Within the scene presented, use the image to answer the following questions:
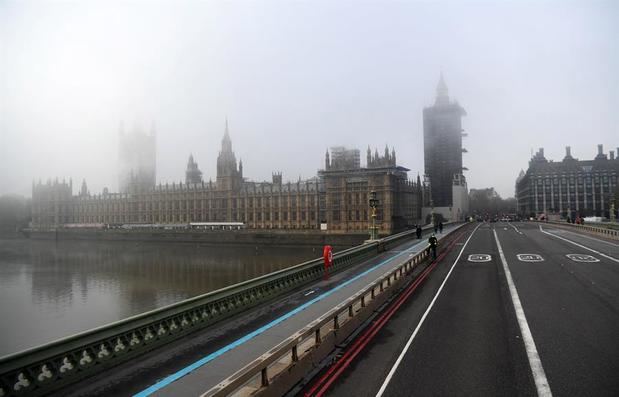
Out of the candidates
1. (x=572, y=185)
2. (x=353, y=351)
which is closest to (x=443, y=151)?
(x=572, y=185)

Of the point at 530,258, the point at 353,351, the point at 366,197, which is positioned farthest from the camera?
the point at 366,197

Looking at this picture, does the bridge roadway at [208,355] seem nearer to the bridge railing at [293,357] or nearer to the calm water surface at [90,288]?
the bridge railing at [293,357]

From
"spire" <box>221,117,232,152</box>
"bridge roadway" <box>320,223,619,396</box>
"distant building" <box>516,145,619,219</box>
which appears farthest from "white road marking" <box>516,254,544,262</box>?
"distant building" <box>516,145,619,219</box>

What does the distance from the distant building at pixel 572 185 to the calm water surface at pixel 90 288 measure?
140 metres

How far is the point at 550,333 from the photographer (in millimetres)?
11633

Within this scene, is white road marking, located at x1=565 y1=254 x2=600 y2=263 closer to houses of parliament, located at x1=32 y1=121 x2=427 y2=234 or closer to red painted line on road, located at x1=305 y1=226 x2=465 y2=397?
red painted line on road, located at x1=305 y1=226 x2=465 y2=397

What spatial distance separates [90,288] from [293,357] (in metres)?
39.9

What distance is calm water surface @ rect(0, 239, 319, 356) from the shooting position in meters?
26.2

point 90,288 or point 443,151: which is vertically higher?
point 443,151

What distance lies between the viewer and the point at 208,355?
34.7 ft

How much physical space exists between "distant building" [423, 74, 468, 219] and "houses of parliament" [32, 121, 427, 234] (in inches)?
769

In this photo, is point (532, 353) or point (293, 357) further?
point (532, 353)

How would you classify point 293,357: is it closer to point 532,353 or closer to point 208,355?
point 208,355

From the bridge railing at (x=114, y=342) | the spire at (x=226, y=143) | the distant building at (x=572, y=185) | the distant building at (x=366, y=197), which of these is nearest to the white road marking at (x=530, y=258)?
the bridge railing at (x=114, y=342)
